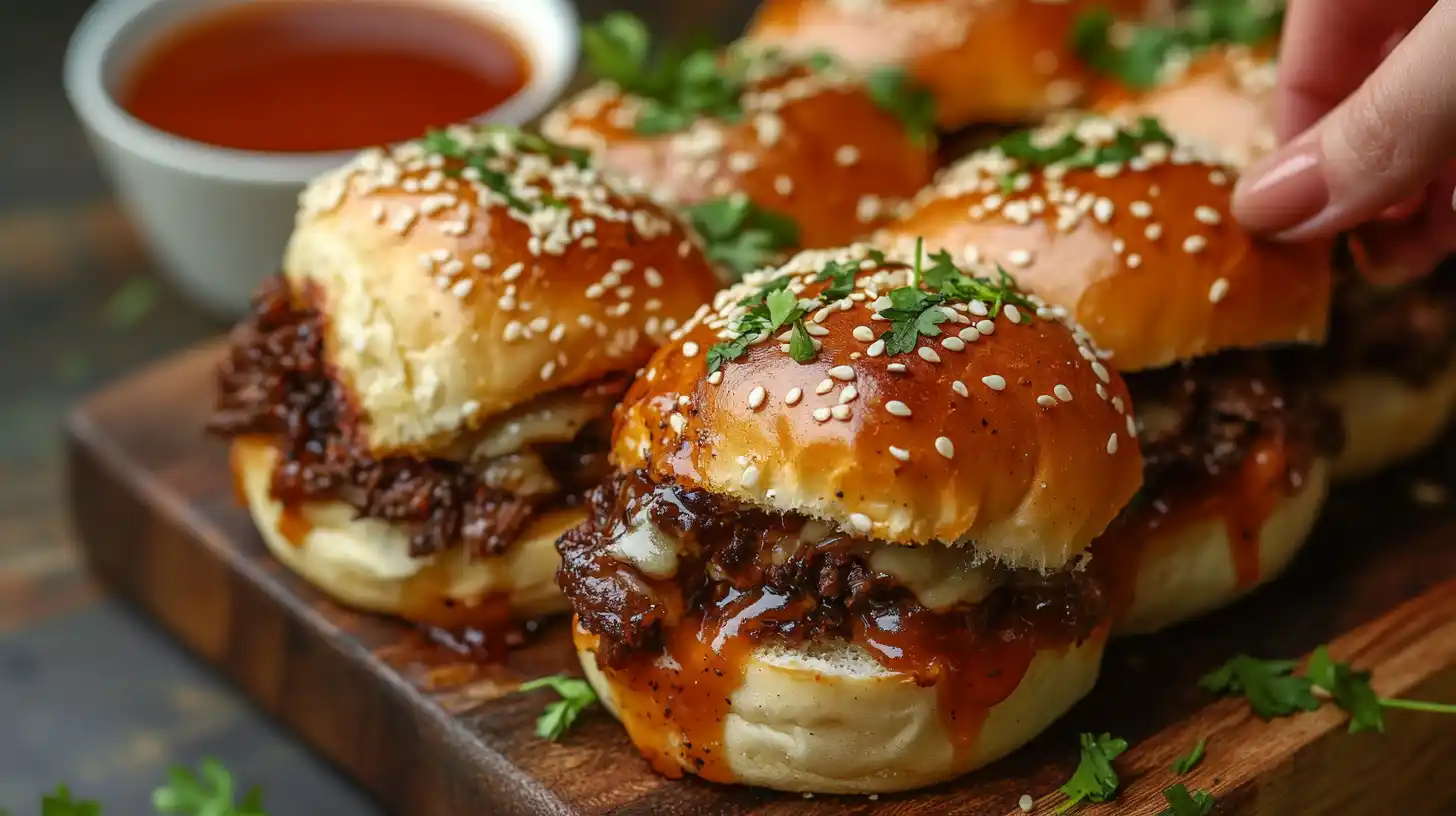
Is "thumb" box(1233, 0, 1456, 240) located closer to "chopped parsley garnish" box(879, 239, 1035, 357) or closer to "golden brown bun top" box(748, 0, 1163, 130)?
"chopped parsley garnish" box(879, 239, 1035, 357)

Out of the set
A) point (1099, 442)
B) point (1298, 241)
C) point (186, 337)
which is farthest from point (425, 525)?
point (186, 337)

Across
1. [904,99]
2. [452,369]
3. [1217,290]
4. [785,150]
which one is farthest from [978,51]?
[452,369]

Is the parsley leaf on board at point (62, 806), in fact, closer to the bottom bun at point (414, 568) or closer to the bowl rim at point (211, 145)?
the bottom bun at point (414, 568)

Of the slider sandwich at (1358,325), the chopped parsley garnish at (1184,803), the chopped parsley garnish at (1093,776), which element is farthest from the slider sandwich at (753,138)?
the chopped parsley garnish at (1184,803)

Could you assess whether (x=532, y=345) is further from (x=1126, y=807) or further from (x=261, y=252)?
(x=261, y=252)

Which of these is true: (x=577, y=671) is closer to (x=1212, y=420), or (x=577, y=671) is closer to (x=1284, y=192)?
(x=1212, y=420)

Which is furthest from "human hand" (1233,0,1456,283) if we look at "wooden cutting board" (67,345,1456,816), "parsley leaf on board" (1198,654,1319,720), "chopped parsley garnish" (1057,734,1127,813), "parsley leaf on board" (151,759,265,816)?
"parsley leaf on board" (151,759,265,816)
